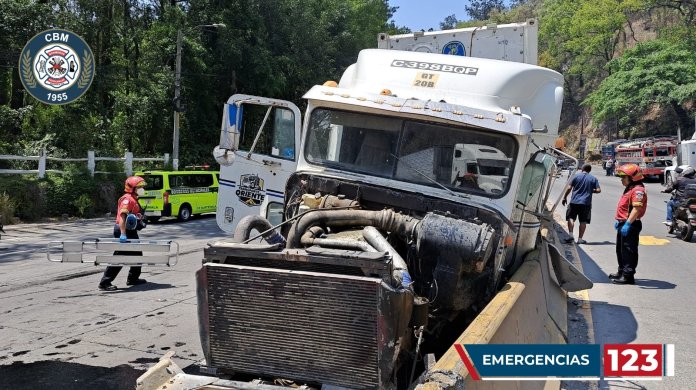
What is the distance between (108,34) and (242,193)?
27.0 m

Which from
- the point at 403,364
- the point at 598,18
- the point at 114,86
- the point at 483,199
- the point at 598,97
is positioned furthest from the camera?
the point at 598,18

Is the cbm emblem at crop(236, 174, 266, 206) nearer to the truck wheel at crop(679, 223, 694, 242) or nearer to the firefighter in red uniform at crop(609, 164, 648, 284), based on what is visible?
the firefighter in red uniform at crop(609, 164, 648, 284)

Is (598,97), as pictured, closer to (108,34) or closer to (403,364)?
(108,34)

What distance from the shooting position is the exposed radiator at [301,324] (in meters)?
3.85

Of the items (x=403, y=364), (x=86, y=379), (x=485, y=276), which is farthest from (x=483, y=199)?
(x=86, y=379)

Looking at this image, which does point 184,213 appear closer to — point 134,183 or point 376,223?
point 134,183

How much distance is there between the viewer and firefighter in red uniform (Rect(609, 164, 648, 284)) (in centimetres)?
964

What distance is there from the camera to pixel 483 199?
18.8ft

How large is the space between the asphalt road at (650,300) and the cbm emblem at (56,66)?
62.2 ft

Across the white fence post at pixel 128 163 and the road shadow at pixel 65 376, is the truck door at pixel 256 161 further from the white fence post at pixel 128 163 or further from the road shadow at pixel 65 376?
the white fence post at pixel 128 163

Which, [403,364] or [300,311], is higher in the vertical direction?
[300,311]

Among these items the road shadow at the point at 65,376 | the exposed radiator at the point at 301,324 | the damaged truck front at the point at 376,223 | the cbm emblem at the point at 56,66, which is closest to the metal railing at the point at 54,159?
the cbm emblem at the point at 56,66

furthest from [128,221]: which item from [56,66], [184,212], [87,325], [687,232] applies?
[56,66]

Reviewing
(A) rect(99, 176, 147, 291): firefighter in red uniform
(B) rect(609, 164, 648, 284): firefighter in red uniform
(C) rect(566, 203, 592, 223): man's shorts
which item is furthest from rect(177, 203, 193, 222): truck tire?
(B) rect(609, 164, 648, 284): firefighter in red uniform
